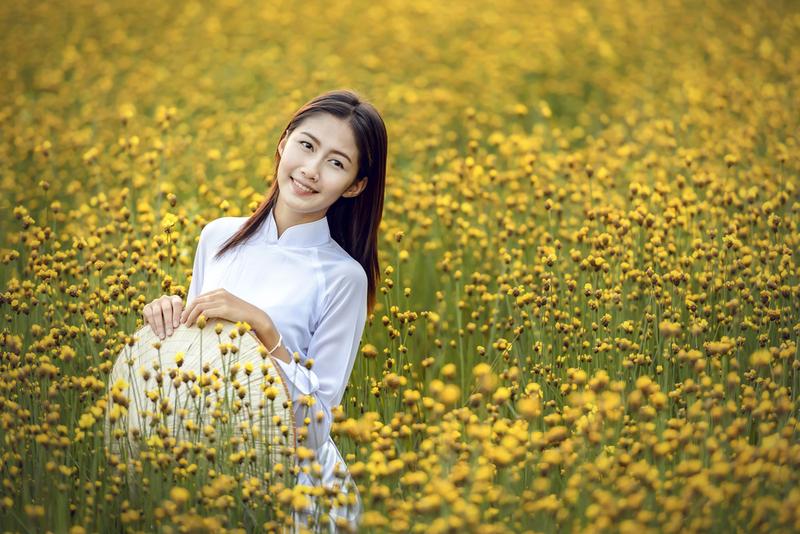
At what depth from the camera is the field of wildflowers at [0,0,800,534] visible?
2869 mm

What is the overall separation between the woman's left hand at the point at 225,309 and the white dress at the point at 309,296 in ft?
0.54

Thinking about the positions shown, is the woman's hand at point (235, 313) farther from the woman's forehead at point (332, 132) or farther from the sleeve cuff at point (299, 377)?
the woman's forehead at point (332, 132)

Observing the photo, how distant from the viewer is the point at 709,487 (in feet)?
8.50

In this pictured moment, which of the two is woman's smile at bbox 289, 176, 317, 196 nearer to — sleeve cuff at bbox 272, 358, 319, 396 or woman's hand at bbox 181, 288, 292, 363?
woman's hand at bbox 181, 288, 292, 363

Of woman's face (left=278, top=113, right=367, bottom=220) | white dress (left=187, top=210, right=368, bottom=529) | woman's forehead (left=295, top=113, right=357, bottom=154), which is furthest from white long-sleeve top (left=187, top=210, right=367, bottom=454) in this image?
woman's forehead (left=295, top=113, right=357, bottom=154)

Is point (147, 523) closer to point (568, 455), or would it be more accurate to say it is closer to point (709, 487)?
point (568, 455)

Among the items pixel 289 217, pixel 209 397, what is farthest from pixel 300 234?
pixel 209 397

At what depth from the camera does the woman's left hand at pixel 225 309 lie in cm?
324

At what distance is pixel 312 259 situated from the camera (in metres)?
3.59

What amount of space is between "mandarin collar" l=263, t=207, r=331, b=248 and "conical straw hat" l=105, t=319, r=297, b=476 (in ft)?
1.49

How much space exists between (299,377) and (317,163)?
0.74 metres

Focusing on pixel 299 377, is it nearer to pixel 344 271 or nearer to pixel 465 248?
pixel 344 271

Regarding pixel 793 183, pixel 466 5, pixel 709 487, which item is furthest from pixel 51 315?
pixel 466 5

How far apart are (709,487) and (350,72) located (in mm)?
6980
